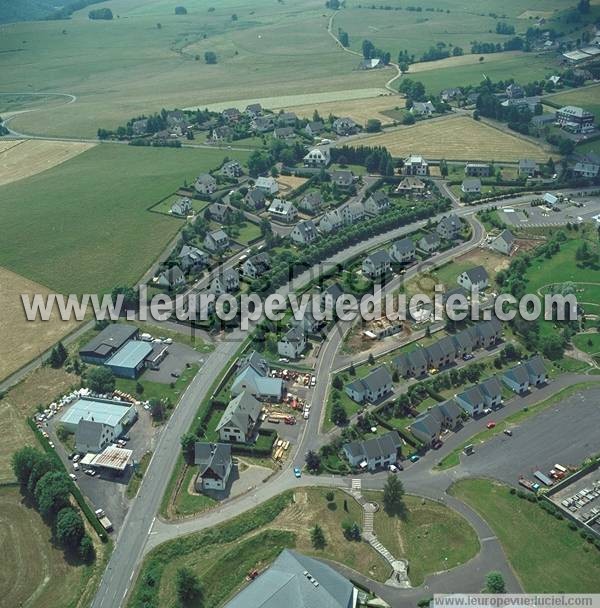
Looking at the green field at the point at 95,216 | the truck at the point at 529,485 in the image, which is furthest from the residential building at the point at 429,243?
the truck at the point at 529,485

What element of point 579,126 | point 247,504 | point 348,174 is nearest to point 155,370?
point 247,504

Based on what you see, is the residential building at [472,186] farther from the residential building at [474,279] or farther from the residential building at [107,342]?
the residential building at [107,342]

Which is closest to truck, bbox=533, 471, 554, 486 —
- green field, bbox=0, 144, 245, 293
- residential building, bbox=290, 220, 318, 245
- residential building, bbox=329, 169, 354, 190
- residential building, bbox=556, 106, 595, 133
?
residential building, bbox=290, 220, 318, 245

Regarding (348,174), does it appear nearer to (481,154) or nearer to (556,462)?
(481,154)

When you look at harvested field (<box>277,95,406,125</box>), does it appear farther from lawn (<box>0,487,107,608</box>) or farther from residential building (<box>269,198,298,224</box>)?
lawn (<box>0,487,107,608</box>)

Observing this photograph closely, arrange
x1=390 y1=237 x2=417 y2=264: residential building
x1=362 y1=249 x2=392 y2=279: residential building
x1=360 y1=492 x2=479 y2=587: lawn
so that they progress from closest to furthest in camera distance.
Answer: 1. x1=360 y1=492 x2=479 y2=587: lawn
2. x1=362 y1=249 x2=392 y2=279: residential building
3. x1=390 y1=237 x2=417 y2=264: residential building
